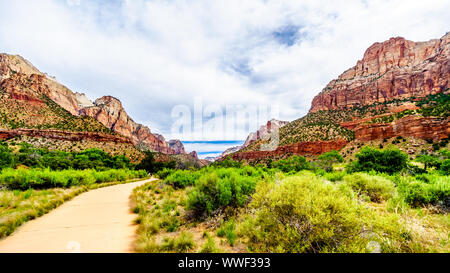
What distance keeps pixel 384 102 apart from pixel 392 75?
21.1 metres

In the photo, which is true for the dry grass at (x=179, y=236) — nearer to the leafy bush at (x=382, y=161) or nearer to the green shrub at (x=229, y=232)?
the green shrub at (x=229, y=232)

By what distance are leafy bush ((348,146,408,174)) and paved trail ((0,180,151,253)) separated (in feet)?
60.5

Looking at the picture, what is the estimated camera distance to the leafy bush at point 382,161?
47.9 ft

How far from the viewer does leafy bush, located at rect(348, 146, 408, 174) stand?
14.6 metres

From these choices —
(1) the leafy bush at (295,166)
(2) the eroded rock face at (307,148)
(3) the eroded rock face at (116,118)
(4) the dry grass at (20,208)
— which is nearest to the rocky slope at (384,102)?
(2) the eroded rock face at (307,148)

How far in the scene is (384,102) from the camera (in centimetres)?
6488

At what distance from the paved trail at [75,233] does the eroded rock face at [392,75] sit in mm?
91032

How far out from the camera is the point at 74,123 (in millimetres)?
48062

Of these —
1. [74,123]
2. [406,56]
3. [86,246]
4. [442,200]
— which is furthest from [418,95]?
[74,123]

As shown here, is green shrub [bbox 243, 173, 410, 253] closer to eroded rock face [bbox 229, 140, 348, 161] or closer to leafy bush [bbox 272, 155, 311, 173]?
leafy bush [bbox 272, 155, 311, 173]

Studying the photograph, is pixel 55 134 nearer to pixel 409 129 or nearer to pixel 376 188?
pixel 376 188
